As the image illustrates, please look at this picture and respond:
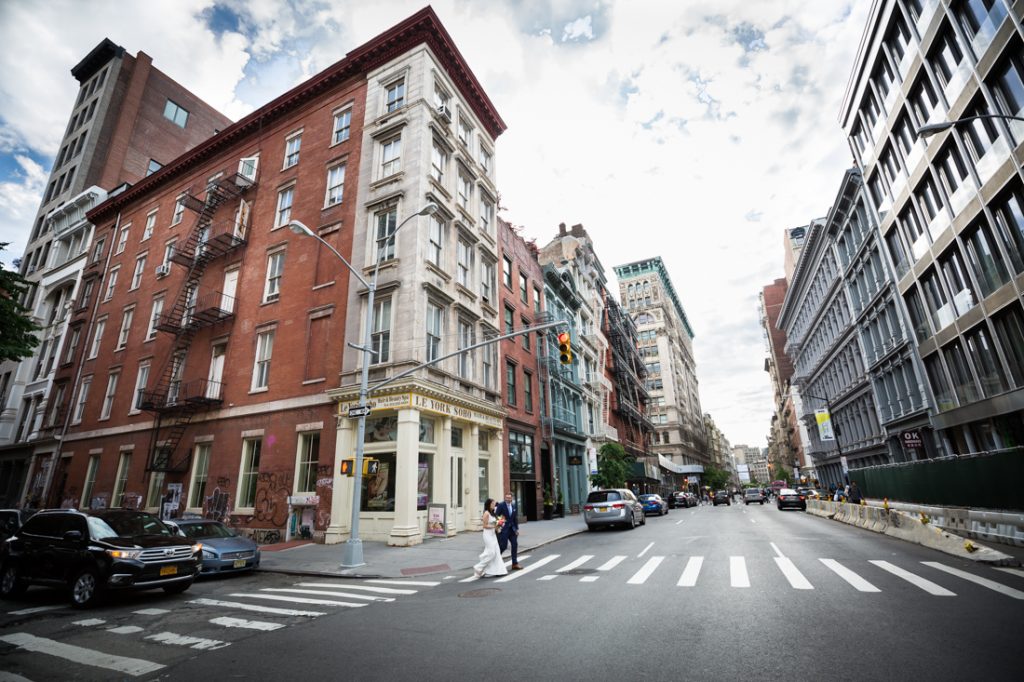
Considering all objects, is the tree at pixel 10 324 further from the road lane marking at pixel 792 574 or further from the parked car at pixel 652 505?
the parked car at pixel 652 505

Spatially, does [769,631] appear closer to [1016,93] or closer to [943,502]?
[943,502]

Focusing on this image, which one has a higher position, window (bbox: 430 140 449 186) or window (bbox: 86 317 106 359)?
window (bbox: 430 140 449 186)

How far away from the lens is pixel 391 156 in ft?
73.5

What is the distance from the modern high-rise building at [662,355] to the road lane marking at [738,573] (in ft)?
230

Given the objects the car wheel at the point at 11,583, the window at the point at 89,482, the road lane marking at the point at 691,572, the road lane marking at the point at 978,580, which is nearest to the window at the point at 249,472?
the car wheel at the point at 11,583

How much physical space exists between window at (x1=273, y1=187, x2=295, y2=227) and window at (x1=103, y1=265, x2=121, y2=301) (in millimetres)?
17035

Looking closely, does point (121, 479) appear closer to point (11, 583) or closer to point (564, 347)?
point (11, 583)

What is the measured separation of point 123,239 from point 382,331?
93.0 ft

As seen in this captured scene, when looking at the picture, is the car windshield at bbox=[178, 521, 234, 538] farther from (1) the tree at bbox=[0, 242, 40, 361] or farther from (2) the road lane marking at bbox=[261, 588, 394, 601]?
(1) the tree at bbox=[0, 242, 40, 361]

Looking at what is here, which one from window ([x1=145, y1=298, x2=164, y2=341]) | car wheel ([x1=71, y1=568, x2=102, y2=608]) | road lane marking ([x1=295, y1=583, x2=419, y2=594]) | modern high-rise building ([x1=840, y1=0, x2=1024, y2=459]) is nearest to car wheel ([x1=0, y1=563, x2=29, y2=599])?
car wheel ([x1=71, y1=568, x2=102, y2=608])

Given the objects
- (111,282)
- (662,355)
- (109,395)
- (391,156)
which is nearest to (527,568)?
(391,156)

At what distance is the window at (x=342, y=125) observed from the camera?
24.6 m

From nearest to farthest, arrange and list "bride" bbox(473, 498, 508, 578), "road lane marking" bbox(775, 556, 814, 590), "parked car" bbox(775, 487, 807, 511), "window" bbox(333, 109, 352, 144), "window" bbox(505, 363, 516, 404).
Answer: "road lane marking" bbox(775, 556, 814, 590)
"bride" bbox(473, 498, 508, 578)
"window" bbox(333, 109, 352, 144)
"window" bbox(505, 363, 516, 404)
"parked car" bbox(775, 487, 807, 511)

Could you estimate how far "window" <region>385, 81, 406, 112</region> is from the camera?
913 inches
